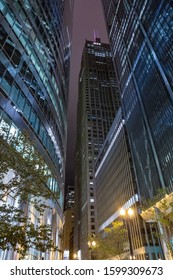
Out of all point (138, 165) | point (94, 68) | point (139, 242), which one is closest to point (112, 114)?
point (94, 68)

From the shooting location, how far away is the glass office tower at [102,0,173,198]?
5091 cm

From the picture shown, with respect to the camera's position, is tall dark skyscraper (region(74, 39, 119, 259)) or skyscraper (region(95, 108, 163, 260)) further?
tall dark skyscraper (region(74, 39, 119, 259))

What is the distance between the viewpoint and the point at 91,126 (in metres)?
148

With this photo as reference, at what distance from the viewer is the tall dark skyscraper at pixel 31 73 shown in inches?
856

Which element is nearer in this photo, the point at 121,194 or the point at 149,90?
the point at 149,90

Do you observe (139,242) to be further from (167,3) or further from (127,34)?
(127,34)

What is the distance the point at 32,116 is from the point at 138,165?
4601 cm

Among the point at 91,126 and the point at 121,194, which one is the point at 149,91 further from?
the point at 91,126

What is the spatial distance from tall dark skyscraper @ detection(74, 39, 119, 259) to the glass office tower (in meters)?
58.5

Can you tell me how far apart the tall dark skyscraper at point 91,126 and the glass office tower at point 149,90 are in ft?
192

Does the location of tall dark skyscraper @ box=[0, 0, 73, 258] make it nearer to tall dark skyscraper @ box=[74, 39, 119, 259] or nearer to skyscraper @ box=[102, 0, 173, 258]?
skyscraper @ box=[102, 0, 173, 258]

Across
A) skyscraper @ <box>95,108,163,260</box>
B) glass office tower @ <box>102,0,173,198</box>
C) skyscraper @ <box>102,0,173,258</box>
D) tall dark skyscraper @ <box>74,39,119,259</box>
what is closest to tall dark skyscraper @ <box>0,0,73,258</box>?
skyscraper @ <box>102,0,173,258</box>

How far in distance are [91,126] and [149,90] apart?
3464 inches

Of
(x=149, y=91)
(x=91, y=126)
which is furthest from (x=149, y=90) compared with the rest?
(x=91, y=126)
